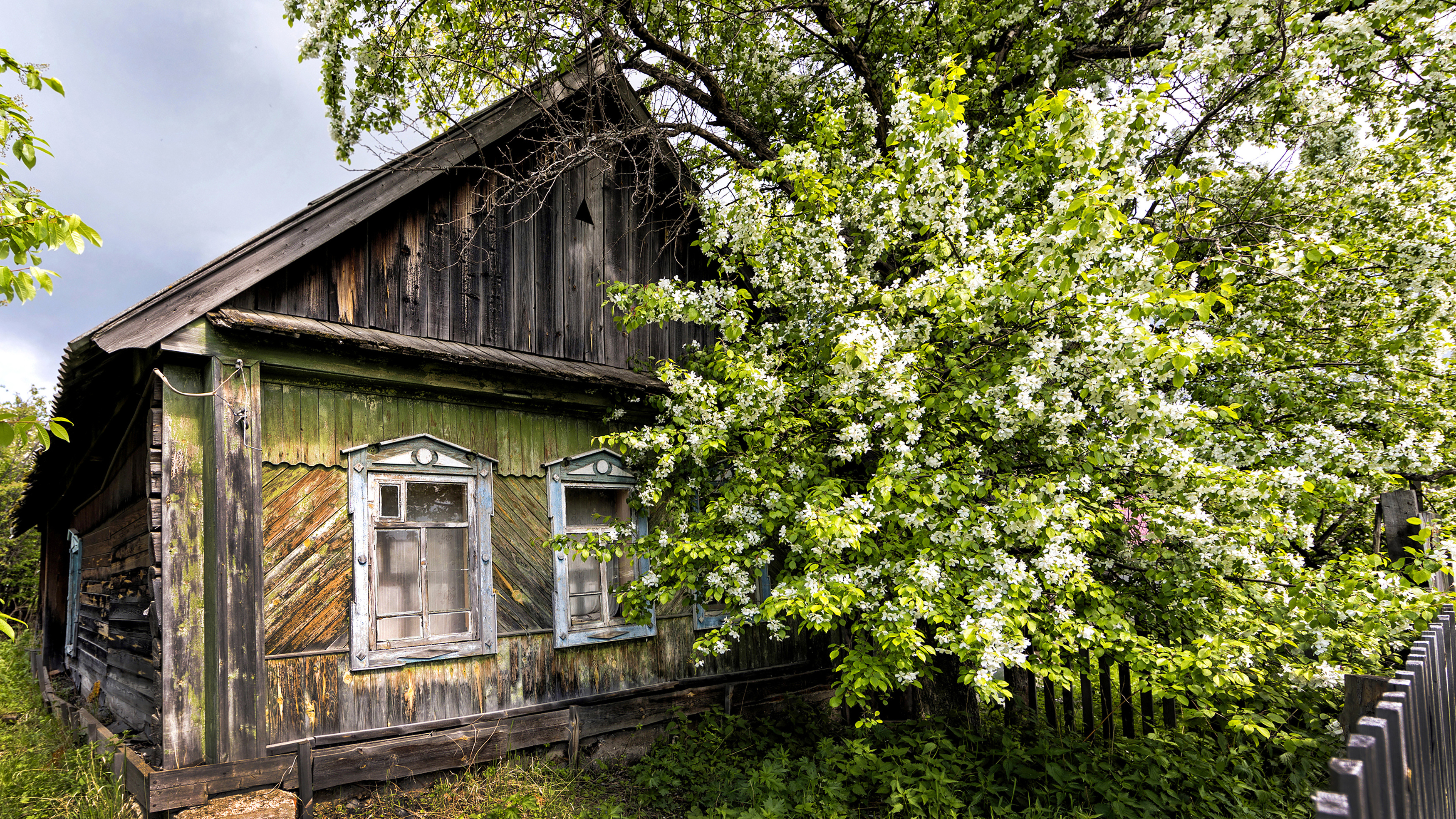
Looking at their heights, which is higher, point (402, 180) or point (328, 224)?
point (402, 180)

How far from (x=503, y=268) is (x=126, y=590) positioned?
453cm

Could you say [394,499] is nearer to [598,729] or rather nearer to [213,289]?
[213,289]

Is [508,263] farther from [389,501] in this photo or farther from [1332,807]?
[1332,807]

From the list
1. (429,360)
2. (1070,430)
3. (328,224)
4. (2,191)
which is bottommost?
(1070,430)

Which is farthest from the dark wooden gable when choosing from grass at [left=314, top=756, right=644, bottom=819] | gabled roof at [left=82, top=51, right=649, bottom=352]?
grass at [left=314, top=756, right=644, bottom=819]

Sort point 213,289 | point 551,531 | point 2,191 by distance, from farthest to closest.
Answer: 1. point 551,531
2. point 213,289
3. point 2,191

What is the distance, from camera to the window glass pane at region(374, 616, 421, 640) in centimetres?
540

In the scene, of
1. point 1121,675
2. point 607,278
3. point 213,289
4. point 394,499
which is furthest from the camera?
point 607,278

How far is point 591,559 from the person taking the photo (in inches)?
271

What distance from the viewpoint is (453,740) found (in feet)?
18.0

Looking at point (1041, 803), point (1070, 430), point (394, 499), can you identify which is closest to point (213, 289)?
point (394, 499)

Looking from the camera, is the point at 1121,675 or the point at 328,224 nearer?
the point at 328,224

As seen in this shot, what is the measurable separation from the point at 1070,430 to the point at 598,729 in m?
4.54

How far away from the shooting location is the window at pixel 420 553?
17.6 ft
